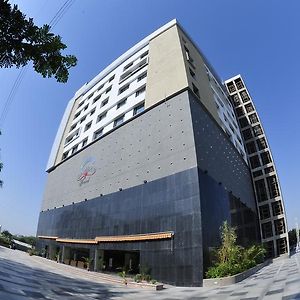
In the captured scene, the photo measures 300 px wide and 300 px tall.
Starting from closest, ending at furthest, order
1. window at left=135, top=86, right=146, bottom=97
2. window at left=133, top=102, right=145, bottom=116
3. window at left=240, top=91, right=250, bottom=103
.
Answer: window at left=133, top=102, right=145, bottom=116, window at left=135, top=86, right=146, bottom=97, window at left=240, top=91, right=250, bottom=103

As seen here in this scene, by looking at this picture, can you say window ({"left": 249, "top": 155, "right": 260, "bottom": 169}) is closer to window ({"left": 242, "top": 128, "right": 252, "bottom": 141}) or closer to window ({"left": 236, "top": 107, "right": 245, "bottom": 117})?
window ({"left": 242, "top": 128, "right": 252, "bottom": 141})

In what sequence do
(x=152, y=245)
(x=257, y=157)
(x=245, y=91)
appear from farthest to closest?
(x=245, y=91)
(x=257, y=157)
(x=152, y=245)

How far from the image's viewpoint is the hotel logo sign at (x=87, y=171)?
33.4m

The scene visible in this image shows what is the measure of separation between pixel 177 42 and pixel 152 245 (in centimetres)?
2017

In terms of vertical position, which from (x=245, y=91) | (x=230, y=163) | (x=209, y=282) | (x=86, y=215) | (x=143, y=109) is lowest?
(x=209, y=282)

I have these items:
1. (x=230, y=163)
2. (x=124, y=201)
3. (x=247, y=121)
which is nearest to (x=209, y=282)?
(x=124, y=201)

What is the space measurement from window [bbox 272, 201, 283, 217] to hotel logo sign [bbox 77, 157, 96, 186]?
2699cm

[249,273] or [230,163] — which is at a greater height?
[230,163]

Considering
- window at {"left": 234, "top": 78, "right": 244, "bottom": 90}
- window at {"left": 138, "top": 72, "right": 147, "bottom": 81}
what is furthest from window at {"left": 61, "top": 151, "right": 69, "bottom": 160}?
window at {"left": 234, "top": 78, "right": 244, "bottom": 90}

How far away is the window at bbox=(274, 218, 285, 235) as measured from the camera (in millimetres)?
41794

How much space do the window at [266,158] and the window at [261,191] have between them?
124 inches

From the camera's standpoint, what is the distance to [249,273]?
20.7 m

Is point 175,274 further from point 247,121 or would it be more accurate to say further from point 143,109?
point 247,121

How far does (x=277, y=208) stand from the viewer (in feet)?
142
